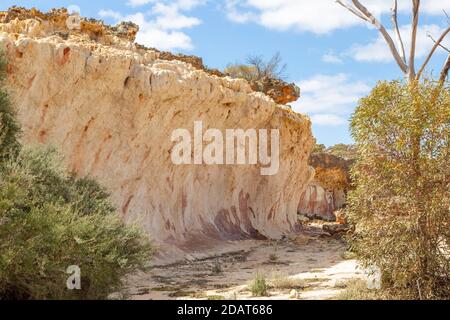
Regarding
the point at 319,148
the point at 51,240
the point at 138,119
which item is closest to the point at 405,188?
the point at 51,240

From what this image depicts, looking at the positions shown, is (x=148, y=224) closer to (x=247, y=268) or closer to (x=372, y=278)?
(x=247, y=268)

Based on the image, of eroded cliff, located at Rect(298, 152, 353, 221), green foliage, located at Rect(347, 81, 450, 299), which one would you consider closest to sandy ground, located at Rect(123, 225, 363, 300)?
green foliage, located at Rect(347, 81, 450, 299)

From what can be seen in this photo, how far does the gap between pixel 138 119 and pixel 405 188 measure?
8.42 metres

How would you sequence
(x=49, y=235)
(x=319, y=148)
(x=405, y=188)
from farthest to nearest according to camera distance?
(x=319, y=148)
(x=405, y=188)
(x=49, y=235)

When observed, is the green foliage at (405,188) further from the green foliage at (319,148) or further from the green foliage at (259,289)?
the green foliage at (319,148)

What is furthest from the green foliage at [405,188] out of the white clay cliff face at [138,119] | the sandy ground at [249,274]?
the white clay cliff face at [138,119]

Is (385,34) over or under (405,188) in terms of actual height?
over

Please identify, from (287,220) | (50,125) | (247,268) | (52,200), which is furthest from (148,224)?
(287,220)

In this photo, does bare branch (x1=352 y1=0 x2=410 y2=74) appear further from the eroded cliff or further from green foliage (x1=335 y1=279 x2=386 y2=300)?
the eroded cliff

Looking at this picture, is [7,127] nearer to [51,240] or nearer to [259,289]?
[51,240]

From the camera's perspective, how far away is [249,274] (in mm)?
13766

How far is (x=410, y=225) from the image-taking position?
27.8ft

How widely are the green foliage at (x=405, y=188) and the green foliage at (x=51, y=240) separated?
12.4 feet

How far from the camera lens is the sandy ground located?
34.1ft
